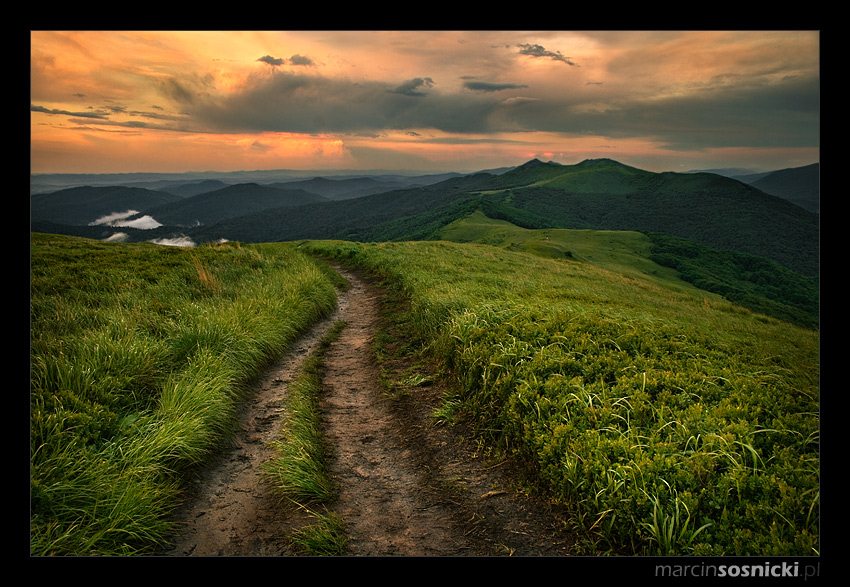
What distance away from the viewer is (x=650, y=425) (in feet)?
14.9

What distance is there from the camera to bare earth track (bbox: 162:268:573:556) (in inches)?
149

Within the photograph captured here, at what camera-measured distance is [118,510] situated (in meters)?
3.58

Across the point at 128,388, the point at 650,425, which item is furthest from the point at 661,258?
the point at 128,388

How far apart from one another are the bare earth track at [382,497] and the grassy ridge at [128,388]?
0.40 metres

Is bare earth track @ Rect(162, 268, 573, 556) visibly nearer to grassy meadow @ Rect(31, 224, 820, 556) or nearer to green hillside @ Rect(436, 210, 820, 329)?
grassy meadow @ Rect(31, 224, 820, 556)

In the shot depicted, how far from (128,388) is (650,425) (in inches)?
260

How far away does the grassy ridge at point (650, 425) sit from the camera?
3.28m

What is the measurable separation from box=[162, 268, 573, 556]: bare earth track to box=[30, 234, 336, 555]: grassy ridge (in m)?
0.40

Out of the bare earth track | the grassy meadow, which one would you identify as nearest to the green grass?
the grassy meadow

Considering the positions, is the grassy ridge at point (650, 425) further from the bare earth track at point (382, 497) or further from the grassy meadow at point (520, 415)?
the bare earth track at point (382, 497)

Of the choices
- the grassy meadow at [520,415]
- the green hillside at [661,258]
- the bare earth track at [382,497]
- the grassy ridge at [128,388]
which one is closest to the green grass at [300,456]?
the grassy meadow at [520,415]
